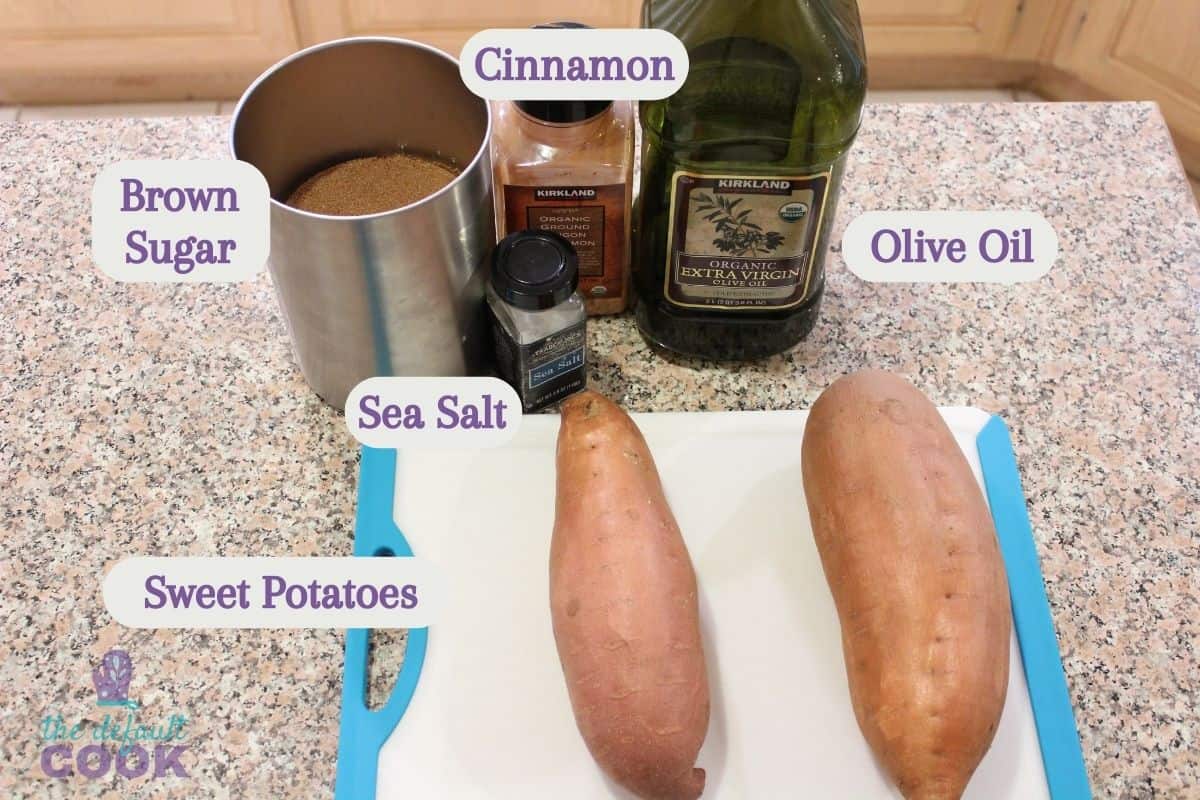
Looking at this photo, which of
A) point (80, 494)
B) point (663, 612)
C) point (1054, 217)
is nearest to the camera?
point (663, 612)

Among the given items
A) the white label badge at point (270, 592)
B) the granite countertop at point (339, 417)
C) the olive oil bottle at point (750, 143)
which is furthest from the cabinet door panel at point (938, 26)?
the white label badge at point (270, 592)

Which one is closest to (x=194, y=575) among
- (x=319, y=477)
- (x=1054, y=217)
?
(x=319, y=477)

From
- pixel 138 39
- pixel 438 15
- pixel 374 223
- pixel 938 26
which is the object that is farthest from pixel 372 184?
pixel 938 26

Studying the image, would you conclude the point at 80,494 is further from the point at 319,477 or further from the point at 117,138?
the point at 117,138

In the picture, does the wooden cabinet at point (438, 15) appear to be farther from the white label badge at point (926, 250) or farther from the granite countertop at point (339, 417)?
the white label badge at point (926, 250)

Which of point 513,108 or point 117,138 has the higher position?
point 513,108

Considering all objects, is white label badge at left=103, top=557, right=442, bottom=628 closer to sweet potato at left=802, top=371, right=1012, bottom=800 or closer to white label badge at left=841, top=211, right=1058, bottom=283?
sweet potato at left=802, top=371, right=1012, bottom=800
